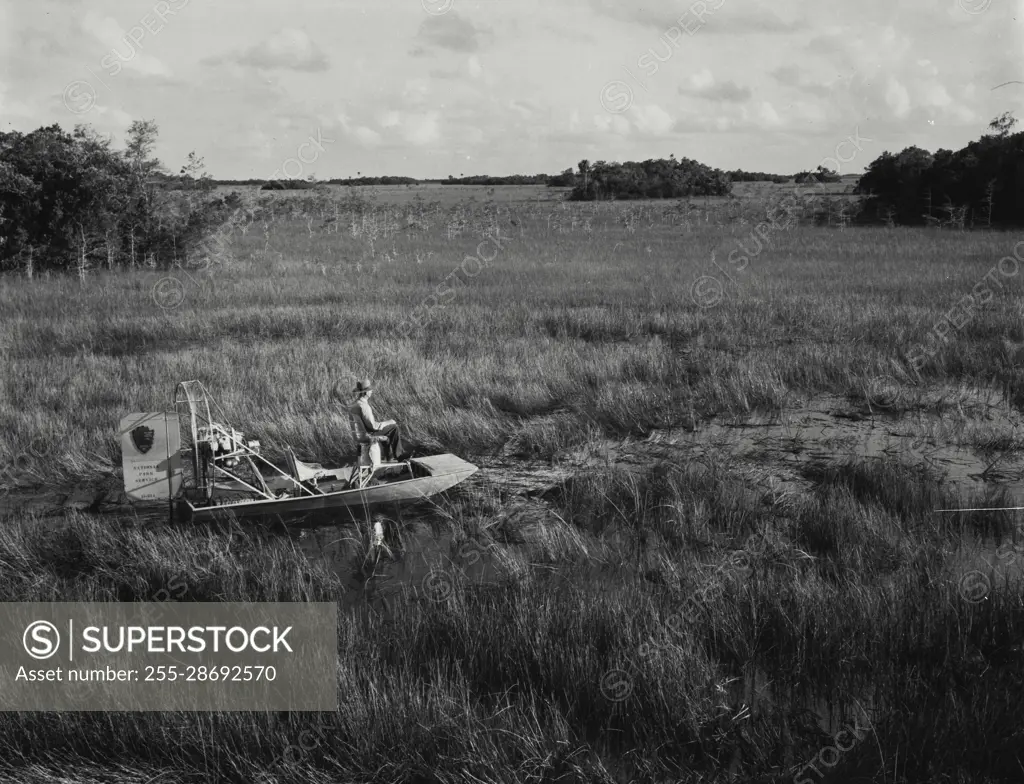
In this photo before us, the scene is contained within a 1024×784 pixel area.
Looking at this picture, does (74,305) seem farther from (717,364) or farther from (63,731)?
(63,731)

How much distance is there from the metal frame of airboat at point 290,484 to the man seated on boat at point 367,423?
0.66 feet

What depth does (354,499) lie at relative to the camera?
311 inches

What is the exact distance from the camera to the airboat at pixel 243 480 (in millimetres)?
7004

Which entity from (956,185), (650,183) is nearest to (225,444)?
(956,185)

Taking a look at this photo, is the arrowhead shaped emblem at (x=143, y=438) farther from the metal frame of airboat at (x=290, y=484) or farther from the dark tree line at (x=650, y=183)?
the dark tree line at (x=650, y=183)

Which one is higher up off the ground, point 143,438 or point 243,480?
point 143,438

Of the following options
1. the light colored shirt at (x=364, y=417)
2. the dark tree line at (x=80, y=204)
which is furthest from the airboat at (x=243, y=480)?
the dark tree line at (x=80, y=204)

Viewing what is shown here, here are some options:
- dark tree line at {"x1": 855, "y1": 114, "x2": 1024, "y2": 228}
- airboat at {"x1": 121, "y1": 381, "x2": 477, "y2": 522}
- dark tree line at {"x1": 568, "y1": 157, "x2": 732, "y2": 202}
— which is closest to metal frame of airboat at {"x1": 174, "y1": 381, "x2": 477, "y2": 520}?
airboat at {"x1": 121, "y1": 381, "x2": 477, "y2": 522}

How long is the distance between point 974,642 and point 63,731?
18.2 ft

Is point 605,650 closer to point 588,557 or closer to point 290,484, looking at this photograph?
point 588,557

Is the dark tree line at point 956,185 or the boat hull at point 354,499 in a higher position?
the dark tree line at point 956,185

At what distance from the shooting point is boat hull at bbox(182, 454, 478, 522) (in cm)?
750

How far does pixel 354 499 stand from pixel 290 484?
1.10 metres

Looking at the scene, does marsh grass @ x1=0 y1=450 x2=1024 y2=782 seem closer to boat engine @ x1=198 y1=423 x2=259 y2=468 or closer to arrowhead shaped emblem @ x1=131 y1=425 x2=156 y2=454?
boat engine @ x1=198 y1=423 x2=259 y2=468
